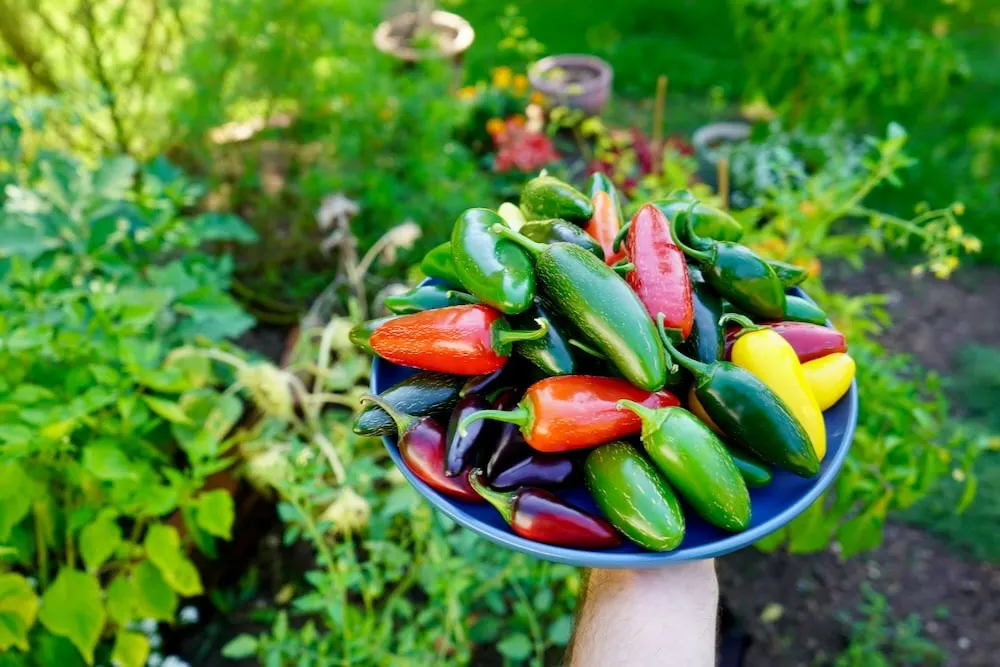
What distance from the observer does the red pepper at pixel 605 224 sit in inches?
64.5

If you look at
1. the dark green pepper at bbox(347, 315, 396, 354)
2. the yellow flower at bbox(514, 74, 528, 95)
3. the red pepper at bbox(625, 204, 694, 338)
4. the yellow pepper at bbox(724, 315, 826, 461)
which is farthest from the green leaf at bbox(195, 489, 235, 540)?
the yellow flower at bbox(514, 74, 528, 95)

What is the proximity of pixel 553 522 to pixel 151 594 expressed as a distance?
133cm

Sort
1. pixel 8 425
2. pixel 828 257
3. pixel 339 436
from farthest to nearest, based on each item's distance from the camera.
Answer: pixel 828 257 → pixel 339 436 → pixel 8 425

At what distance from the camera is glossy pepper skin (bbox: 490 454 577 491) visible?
1.35 meters

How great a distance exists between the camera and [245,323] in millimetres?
2594

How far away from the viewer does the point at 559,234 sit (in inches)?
58.4

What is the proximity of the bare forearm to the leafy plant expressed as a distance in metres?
0.98

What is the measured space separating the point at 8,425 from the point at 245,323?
0.88 m

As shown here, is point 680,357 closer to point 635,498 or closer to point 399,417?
point 635,498

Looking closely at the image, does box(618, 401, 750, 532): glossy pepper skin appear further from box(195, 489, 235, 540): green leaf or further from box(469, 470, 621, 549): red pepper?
box(195, 489, 235, 540): green leaf

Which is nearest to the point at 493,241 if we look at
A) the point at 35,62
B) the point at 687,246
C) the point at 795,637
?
the point at 687,246

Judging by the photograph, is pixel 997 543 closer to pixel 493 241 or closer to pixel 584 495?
pixel 584 495

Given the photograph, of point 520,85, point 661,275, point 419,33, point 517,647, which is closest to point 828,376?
point 661,275

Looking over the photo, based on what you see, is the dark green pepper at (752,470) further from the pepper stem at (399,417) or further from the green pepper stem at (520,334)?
the pepper stem at (399,417)
